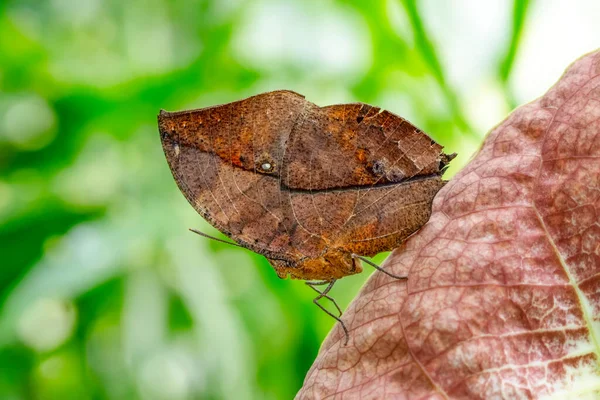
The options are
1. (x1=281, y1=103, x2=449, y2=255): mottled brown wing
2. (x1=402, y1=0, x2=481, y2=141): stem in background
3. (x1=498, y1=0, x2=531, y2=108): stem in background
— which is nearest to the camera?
(x1=281, y1=103, x2=449, y2=255): mottled brown wing

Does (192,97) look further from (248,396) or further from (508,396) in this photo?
(508,396)

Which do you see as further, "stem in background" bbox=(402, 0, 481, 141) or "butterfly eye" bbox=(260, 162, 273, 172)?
"stem in background" bbox=(402, 0, 481, 141)

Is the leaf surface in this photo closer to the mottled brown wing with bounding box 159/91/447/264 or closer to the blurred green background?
the mottled brown wing with bounding box 159/91/447/264

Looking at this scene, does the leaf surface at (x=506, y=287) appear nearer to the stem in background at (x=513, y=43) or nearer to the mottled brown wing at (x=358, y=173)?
the mottled brown wing at (x=358, y=173)

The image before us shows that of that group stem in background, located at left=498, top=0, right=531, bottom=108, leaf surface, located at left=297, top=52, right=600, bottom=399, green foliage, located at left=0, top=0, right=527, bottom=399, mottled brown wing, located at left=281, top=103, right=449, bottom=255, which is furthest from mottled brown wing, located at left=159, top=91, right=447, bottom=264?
green foliage, located at left=0, top=0, right=527, bottom=399

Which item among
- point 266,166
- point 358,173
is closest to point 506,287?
point 358,173

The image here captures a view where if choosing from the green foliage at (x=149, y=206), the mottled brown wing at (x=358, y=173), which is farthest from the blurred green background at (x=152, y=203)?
the mottled brown wing at (x=358, y=173)

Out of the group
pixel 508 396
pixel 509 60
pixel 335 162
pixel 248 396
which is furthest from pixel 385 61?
pixel 508 396

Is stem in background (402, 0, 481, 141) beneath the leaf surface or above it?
above
